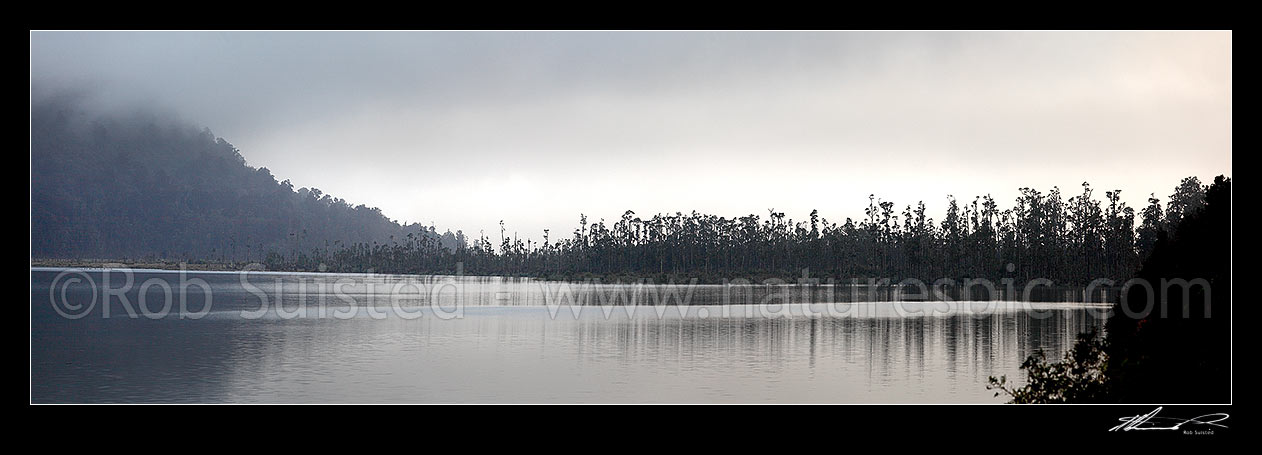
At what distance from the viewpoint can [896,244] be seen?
104875 mm

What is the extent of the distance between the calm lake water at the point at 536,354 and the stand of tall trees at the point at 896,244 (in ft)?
135

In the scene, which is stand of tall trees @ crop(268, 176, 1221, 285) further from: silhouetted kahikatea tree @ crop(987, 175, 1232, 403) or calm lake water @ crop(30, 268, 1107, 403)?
silhouetted kahikatea tree @ crop(987, 175, 1232, 403)

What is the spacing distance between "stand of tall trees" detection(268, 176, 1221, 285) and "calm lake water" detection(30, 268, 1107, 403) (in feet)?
135

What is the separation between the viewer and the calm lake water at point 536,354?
17344 millimetres

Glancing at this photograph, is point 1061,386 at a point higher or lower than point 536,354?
higher

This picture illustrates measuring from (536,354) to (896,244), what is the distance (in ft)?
286

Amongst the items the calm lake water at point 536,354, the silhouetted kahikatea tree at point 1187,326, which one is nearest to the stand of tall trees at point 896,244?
the calm lake water at point 536,354
